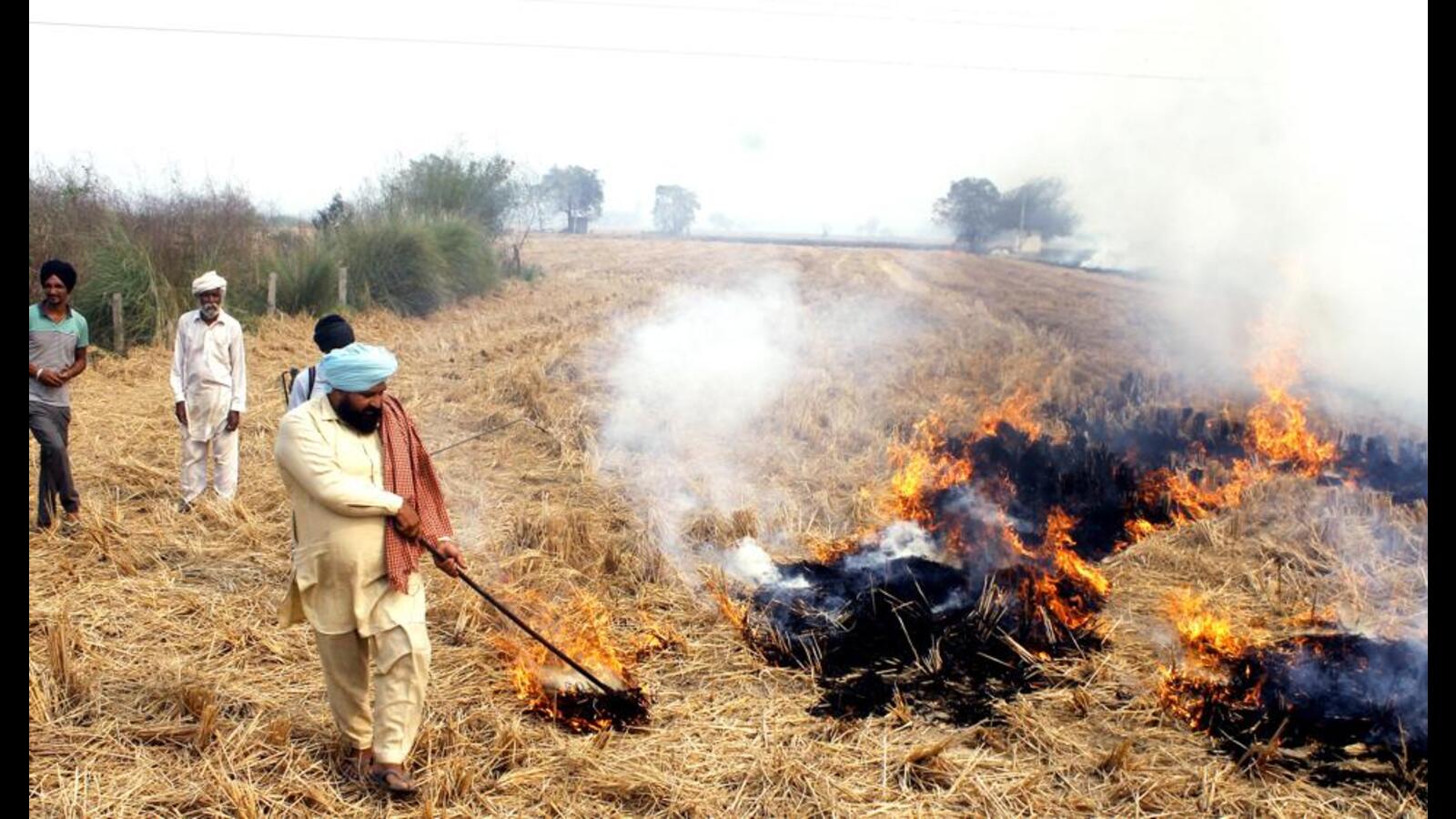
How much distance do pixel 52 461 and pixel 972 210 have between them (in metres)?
32.1

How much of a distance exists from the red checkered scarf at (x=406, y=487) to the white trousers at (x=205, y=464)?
13.3ft

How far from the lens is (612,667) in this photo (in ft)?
14.4

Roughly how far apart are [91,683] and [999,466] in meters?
6.47

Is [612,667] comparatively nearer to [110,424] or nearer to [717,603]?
[717,603]

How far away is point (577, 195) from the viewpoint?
53.5 metres

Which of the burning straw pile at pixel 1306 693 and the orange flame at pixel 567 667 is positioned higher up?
the orange flame at pixel 567 667

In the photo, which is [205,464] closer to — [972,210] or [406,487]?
[406,487]

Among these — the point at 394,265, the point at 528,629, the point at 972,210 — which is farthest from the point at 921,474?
the point at 972,210

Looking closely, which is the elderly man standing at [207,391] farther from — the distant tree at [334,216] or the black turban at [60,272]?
the distant tree at [334,216]

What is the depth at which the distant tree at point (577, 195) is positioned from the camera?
5053cm

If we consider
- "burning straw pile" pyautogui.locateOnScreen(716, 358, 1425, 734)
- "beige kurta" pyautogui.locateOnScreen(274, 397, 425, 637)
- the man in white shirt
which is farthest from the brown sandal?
→ the man in white shirt

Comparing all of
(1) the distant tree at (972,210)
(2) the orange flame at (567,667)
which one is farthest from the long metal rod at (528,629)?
→ (1) the distant tree at (972,210)
